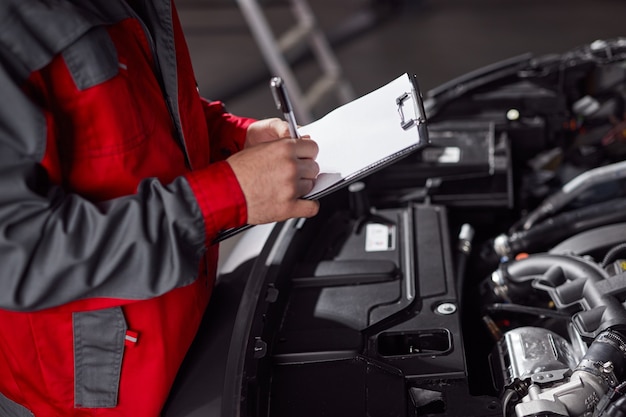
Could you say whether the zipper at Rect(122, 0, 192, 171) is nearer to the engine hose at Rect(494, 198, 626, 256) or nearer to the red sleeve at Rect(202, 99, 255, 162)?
the red sleeve at Rect(202, 99, 255, 162)

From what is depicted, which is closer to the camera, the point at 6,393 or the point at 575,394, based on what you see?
the point at 575,394

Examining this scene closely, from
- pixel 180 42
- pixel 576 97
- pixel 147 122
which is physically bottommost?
pixel 147 122

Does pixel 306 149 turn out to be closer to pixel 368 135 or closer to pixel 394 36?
pixel 368 135

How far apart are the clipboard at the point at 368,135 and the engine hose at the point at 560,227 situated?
0.61 meters

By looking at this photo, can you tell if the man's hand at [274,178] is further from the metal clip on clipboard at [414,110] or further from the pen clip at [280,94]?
the metal clip on clipboard at [414,110]

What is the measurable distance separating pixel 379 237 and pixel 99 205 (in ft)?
2.67

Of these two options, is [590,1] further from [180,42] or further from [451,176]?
[180,42]

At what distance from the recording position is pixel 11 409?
141 centimetres

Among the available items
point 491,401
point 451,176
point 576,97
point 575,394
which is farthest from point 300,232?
point 576,97

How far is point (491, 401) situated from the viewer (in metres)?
1.26

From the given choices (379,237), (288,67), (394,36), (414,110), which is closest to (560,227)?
(379,237)

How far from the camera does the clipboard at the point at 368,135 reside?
1234 millimetres

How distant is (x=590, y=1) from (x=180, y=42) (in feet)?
17.4

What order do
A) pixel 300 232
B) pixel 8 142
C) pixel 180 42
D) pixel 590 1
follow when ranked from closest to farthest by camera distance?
pixel 8 142
pixel 180 42
pixel 300 232
pixel 590 1
